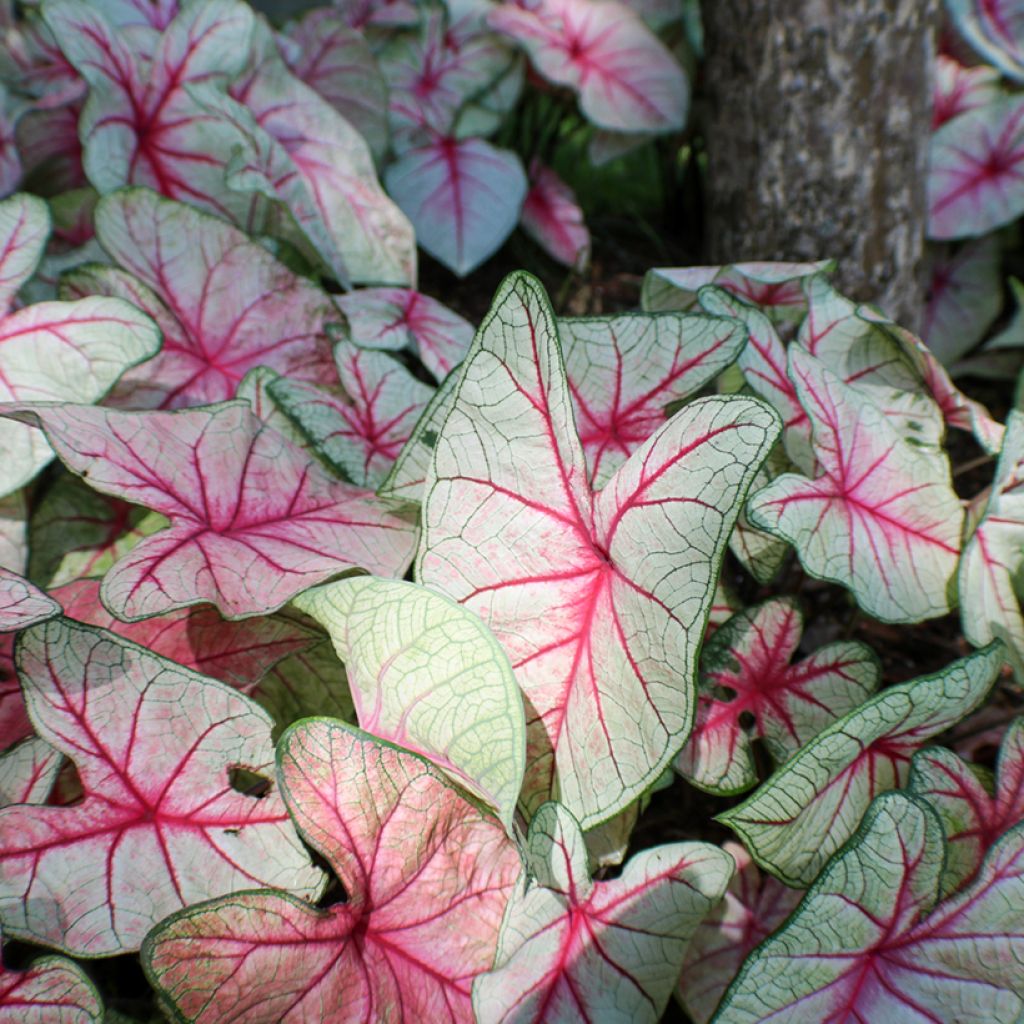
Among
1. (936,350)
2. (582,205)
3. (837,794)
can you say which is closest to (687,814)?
(837,794)

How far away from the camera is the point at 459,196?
5.62 feet

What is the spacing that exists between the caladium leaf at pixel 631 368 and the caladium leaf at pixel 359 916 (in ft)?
1.30

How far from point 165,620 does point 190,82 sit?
84 centimetres

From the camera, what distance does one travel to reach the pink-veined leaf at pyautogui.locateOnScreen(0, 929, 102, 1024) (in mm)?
729

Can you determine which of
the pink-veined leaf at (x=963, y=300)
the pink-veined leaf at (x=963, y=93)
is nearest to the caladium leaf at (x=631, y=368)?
the pink-veined leaf at (x=963, y=300)

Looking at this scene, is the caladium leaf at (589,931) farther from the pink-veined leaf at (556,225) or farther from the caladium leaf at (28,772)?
the pink-veined leaf at (556,225)

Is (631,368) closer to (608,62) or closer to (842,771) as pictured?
(842,771)

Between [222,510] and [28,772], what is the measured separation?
296 mm

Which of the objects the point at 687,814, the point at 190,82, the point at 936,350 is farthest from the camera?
the point at 936,350

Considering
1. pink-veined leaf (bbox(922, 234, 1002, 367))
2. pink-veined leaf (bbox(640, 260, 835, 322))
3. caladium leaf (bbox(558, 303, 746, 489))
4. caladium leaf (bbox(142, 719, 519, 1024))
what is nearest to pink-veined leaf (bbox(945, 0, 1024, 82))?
pink-veined leaf (bbox(922, 234, 1002, 367))

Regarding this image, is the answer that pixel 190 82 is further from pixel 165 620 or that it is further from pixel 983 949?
pixel 983 949

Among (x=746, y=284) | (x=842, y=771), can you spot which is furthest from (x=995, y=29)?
(x=842, y=771)

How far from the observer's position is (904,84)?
1.53 m

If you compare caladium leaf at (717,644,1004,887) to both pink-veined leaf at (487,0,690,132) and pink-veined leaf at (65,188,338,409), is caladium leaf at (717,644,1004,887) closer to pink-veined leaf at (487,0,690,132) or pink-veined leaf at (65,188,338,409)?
pink-veined leaf at (65,188,338,409)
